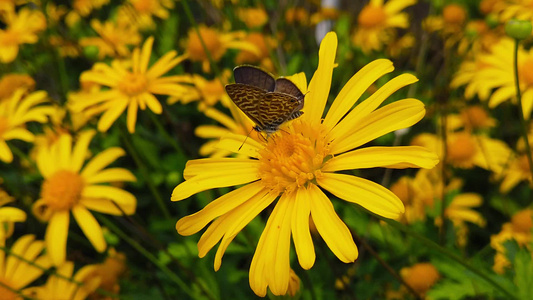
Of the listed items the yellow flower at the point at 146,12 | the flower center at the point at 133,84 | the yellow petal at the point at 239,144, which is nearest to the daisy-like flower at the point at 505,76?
the yellow petal at the point at 239,144

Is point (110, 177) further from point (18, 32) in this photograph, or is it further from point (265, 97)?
point (18, 32)

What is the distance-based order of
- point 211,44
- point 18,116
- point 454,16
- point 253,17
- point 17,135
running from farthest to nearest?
point 253,17
point 454,16
point 211,44
point 18,116
point 17,135

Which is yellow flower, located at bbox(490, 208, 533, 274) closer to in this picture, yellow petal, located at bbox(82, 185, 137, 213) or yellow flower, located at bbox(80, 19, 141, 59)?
yellow petal, located at bbox(82, 185, 137, 213)

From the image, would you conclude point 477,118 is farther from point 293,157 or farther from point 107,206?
point 107,206

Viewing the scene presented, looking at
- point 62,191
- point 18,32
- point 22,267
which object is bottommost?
point 22,267

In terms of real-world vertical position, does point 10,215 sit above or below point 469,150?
above

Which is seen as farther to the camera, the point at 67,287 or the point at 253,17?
the point at 253,17

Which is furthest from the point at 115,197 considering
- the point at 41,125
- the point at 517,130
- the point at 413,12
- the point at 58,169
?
the point at 413,12

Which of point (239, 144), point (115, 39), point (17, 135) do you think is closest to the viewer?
point (239, 144)

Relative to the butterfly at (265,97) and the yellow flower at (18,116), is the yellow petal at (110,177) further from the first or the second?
the butterfly at (265,97)

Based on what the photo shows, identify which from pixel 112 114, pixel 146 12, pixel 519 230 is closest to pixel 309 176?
pixel 112 114
